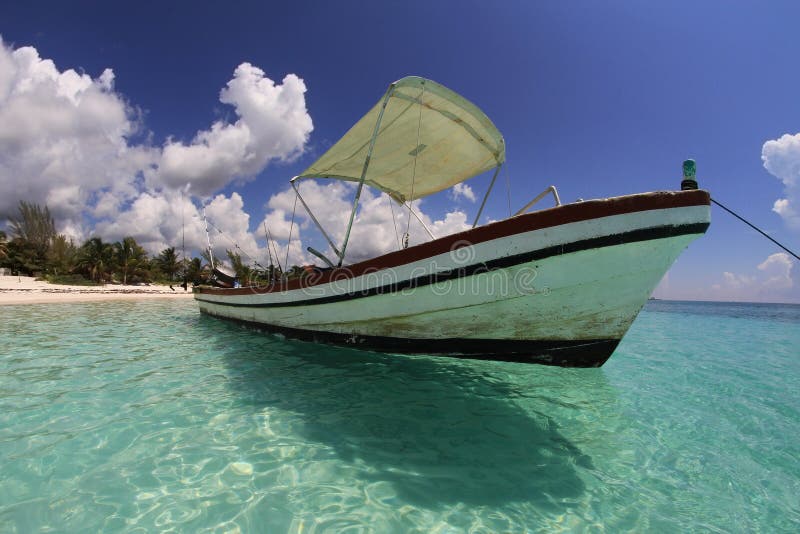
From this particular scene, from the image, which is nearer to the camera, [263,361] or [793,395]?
[793,395]

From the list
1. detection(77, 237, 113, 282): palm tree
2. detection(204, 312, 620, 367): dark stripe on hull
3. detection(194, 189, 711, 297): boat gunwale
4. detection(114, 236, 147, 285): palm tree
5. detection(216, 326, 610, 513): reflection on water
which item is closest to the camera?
detection(216, 326, 610, 513): reflection on water

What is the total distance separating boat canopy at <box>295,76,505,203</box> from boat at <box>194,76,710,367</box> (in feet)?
0.11

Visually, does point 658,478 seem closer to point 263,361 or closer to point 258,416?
point 258,416

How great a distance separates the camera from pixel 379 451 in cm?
277

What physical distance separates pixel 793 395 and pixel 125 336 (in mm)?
A: 13211

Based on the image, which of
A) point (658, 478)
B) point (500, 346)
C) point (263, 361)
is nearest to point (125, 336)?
point (263, 361)

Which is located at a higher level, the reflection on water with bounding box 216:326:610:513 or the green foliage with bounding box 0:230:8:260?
the green foliage with bounding box 0:230:8:260

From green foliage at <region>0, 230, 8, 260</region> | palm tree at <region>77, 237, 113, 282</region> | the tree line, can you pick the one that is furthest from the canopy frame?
green foliage at <region>0, 230, 8, 260</region>

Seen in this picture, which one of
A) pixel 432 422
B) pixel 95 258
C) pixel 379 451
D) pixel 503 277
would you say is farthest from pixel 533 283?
pixel 95 258

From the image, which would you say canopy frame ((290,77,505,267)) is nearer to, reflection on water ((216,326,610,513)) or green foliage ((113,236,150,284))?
reflection on water ((216,326,610,513))

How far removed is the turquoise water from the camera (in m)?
2.06

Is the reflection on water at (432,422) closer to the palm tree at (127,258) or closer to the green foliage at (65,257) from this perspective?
the green foliage at (65,257)

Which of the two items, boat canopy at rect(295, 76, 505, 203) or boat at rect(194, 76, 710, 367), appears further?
boat canopy at rect(295, 76, 505, 203)

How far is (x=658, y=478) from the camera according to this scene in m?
2.58
